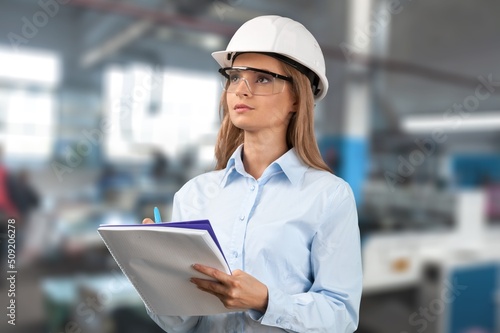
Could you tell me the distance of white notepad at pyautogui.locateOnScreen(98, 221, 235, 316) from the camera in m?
0.80

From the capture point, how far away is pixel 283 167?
3.31ft

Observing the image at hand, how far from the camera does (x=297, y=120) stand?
1010 millimetres

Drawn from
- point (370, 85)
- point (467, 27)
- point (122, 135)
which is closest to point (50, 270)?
point (122, 135)

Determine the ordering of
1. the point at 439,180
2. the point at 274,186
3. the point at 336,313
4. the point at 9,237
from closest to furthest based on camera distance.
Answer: the point at 336,313, the point at 274,186, the point at 9,237, the point at 439,180

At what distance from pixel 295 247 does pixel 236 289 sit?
0.59 ft

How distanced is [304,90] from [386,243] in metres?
2.67

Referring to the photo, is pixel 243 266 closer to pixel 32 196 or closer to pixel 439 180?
pixel 32 196
